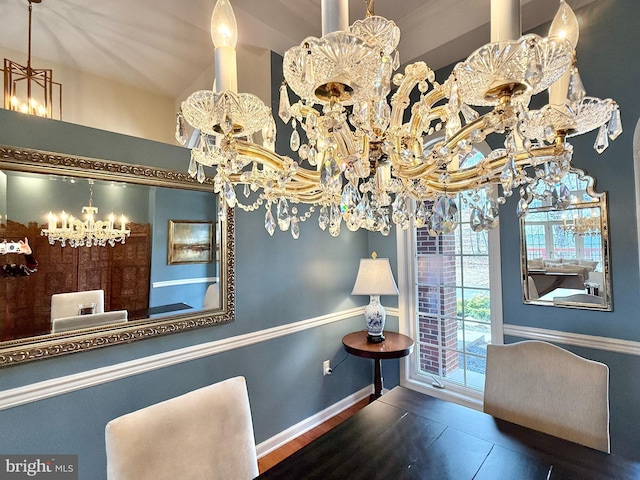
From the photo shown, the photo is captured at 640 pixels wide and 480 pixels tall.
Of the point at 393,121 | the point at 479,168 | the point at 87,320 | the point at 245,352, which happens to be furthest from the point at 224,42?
the point at 245,352

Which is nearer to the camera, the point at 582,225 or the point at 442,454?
the point at 442,454

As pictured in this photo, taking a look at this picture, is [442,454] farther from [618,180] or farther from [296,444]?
[618,180]

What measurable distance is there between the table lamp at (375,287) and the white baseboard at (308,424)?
2.45 feet

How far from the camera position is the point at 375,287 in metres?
2.41

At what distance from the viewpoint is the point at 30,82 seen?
1.75 meters

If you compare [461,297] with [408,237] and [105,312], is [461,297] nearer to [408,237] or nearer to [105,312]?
[408,237]

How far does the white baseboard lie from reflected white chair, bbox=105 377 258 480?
1111mm

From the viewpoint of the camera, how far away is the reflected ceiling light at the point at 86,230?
4.65ft

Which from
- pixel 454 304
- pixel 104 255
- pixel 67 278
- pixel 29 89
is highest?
pixel 29 89

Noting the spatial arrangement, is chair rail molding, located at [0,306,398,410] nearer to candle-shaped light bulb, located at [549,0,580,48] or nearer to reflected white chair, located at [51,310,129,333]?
reflected white chair, located at [51,310,129,333]

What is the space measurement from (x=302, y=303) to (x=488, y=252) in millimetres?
1508

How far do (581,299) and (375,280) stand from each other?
131 centimetres

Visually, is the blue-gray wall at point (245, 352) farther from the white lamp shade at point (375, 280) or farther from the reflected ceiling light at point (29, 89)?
the reflected ceiling light at point (29, 89)

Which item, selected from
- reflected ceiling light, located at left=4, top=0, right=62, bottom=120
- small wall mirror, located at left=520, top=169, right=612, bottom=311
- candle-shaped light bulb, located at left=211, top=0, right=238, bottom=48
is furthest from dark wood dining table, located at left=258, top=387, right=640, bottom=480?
reflected ceiling light, located at left=4, top=0, right=62, bottom=120
